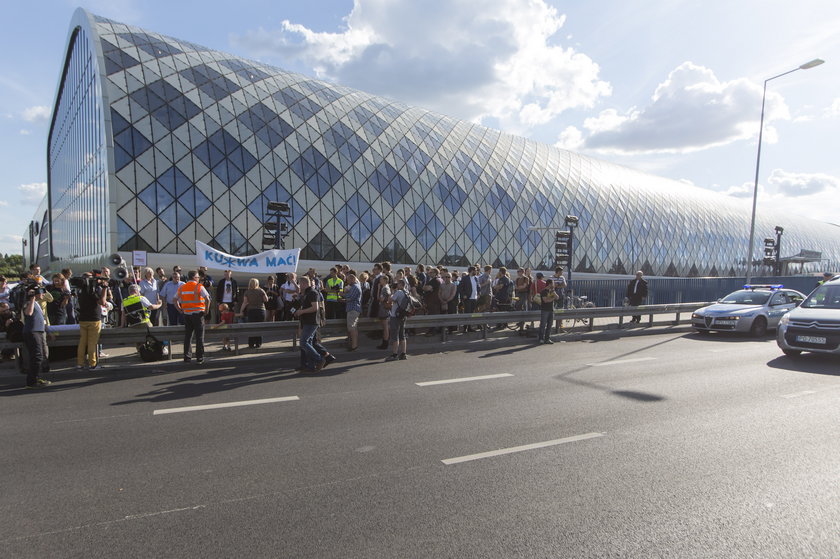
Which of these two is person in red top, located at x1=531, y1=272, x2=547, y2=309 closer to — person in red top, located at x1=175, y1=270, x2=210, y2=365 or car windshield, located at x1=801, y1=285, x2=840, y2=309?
car windshield, located at x1=801, y1=285, x2=840, y2=309

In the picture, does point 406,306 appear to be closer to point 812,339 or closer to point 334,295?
point 334,295

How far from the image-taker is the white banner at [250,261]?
1326 cm

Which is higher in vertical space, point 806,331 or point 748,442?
point 806,331

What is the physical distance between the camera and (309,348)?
8.35 metres

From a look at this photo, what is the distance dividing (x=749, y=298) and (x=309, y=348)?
45.3 ft

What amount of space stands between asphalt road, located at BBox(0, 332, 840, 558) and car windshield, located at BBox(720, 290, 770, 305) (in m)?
7.78

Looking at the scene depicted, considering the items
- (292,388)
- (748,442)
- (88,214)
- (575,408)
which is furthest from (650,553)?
(88,214)

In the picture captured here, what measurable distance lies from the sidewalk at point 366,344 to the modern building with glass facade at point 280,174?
36.5ft

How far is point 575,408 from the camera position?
595cm

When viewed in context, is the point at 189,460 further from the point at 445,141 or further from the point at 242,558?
the point at 445,141

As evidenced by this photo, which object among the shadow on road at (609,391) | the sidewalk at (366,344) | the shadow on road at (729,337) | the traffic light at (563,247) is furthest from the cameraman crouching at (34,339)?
the traffic light at (563,247)

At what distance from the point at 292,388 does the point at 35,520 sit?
398 centimetres

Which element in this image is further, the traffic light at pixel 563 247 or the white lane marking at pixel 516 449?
the traffic light at pixel 563 247

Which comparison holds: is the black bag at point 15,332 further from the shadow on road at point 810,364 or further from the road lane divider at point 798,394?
the shadow on road at point 810,364
